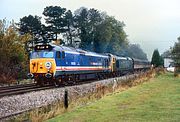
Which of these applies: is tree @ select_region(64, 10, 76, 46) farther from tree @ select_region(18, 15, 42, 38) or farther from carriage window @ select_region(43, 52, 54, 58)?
carriage window @ select_region(43, 52, 54, 58)

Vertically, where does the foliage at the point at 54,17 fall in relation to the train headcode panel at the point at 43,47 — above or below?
above

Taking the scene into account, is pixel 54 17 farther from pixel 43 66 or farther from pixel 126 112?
pixel 126 112

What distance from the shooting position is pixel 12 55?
46.0 meters

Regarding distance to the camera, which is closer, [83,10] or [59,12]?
[59,12]

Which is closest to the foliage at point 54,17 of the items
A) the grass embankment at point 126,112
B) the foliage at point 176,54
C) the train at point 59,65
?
the foliage at point 176,54

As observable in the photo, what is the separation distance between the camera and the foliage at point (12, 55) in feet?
144

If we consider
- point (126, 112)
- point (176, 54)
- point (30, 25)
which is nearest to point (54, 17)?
point (30, 25)

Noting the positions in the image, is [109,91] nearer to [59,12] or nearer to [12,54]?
[12,54]

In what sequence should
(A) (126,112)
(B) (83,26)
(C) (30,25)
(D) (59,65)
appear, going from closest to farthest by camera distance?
(A) (126,112)
(D) (59,65)
(C) (30,25)
(B) (83,26)

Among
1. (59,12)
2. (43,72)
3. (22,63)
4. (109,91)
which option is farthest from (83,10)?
(109,91)

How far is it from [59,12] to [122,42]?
97.7 ft

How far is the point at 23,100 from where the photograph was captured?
20.3 metres

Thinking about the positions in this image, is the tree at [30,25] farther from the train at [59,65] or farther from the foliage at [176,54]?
the train at [59,65]

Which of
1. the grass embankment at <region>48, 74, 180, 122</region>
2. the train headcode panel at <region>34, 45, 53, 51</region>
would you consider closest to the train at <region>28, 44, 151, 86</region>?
the train headcode panel at <region>34, 45, 53, 51</region>
